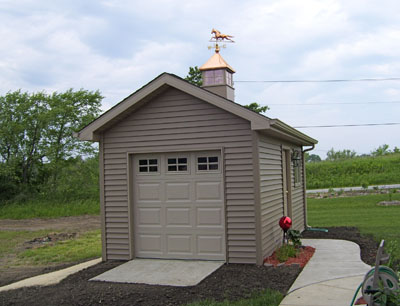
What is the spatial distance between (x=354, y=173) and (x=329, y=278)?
26230 mm

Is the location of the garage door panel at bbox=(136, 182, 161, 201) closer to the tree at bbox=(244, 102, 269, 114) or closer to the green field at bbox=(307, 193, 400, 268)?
the green field at bbox=(307, 193, 400, 268)

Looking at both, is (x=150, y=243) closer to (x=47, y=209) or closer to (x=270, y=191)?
(x=270, y=191)

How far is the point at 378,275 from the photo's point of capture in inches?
156

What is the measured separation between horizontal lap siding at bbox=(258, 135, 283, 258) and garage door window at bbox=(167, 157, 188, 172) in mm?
1424

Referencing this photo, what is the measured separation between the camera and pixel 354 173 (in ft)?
102

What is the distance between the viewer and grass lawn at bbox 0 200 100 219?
65.8 feet

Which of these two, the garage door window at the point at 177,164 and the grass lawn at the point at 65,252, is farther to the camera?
the grass lawn at the point at 65,252

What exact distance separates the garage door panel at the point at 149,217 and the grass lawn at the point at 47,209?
40.8ft

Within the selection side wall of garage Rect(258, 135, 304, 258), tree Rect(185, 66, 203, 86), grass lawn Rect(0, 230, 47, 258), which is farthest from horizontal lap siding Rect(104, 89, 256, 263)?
tree Rect(185, 66, 203, 86)

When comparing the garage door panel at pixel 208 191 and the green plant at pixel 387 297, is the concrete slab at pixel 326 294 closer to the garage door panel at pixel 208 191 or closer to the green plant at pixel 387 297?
the green plant at pixel 387 297

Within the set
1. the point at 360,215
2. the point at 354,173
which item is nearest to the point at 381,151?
the point at 354,173

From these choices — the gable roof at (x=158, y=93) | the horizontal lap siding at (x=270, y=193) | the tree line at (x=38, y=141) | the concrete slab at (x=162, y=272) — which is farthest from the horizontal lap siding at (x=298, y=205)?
the tree line at (x=38, y=141)

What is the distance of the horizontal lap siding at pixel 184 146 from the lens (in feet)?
25.2

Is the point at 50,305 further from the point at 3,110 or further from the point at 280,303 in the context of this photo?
the point at 3,110
